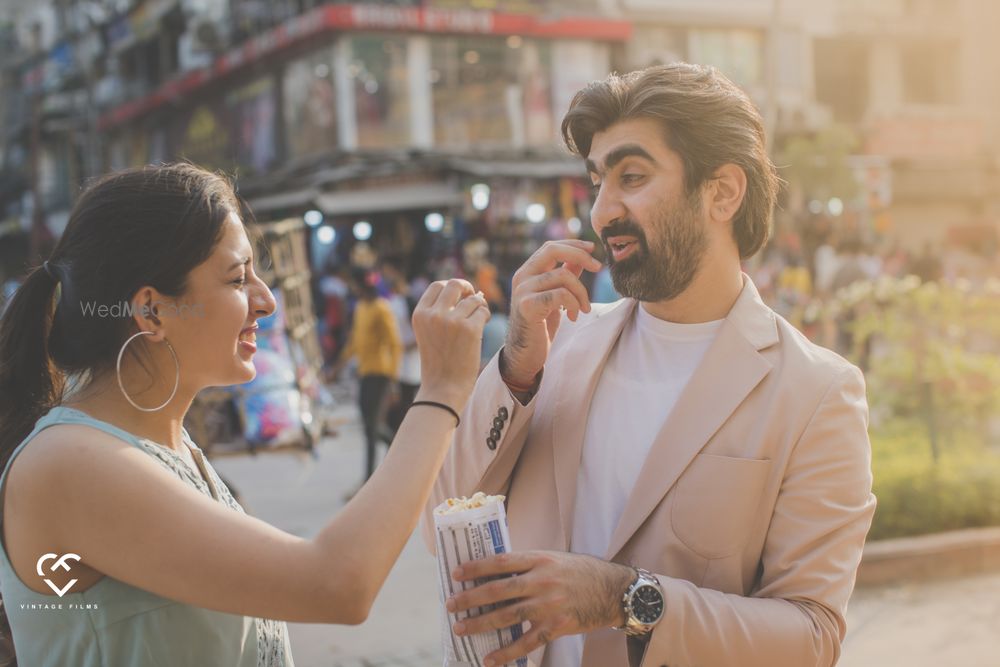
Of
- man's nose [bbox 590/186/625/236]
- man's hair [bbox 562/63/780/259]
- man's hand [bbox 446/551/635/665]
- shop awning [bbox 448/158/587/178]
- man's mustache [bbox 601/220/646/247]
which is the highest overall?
shop awning [bbox 448/158/587/178]

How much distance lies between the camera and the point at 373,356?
8.91 meters

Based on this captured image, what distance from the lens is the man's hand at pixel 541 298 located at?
2.12m

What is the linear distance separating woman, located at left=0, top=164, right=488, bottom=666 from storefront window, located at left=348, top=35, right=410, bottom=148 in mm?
20578

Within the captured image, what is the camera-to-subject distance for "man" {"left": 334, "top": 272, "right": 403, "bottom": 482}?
351 inches

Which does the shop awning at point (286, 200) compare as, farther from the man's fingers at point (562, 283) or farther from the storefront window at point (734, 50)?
the man's fingers at point (562, 283)

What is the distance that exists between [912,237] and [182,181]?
3228cm

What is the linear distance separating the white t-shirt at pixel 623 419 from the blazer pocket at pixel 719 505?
0.14 metres

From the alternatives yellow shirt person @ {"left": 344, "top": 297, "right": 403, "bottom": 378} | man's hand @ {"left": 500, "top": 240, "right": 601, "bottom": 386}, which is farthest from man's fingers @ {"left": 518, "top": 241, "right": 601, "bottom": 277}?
yellow shirt person @ {"left": 344, "top": 297, "right": 403, "bottom": 378}

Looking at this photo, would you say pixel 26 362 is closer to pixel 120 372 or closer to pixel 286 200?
pixel 120 372

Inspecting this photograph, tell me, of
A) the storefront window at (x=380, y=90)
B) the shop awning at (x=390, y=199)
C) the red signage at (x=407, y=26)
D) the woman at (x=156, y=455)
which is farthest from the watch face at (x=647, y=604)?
the storefront window at (x=380, y=90)

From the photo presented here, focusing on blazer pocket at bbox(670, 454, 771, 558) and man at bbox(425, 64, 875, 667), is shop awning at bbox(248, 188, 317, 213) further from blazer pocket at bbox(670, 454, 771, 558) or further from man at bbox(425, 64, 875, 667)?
blazer pocket at bbox(670, 454, 771, 558)

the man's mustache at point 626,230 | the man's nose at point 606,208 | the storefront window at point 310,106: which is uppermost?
the storefront window at point 310,106

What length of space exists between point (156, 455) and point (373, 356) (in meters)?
7.11

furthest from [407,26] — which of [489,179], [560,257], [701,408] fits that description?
[701,408]
